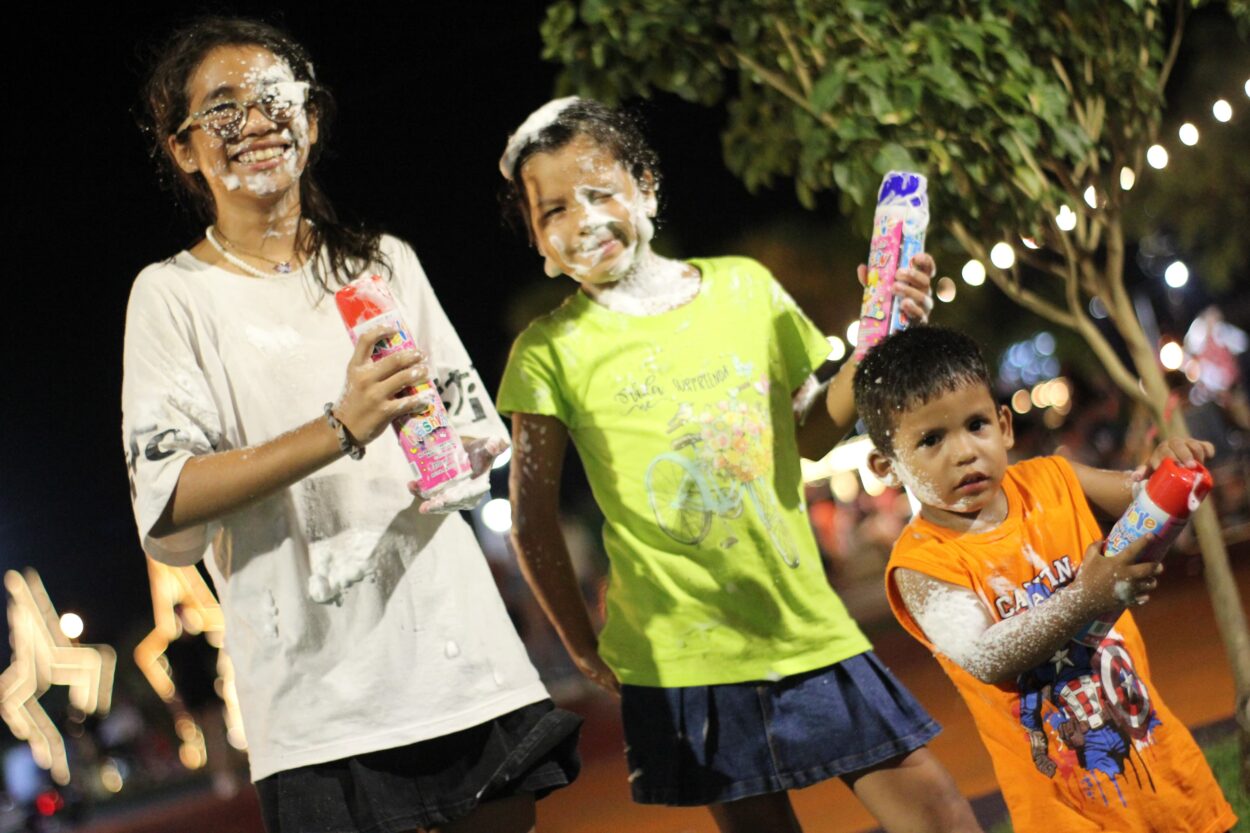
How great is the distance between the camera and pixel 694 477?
9.29 feet

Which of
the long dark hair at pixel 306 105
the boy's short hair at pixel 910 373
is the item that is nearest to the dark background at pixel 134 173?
the long dark hair at pixel 306 105

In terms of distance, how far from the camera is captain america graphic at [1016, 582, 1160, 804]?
7.98 feet

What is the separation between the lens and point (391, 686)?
2311 mm

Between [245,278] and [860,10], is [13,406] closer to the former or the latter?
[245,278]

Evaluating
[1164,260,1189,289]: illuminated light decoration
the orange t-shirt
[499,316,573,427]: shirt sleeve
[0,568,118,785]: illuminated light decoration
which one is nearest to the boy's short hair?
the orange t-shirt

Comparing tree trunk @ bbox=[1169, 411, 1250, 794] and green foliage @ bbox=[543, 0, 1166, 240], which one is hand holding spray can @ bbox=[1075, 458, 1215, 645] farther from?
tree trunk @ bbox=[1169, 411, 1250, 794]

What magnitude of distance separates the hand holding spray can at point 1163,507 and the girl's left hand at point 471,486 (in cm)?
104

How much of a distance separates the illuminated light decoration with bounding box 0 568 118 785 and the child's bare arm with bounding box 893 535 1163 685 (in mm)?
11818

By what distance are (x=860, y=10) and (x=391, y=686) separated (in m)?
2.39

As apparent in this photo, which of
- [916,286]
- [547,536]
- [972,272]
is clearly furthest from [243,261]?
[972,272]

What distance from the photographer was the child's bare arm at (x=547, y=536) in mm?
2945

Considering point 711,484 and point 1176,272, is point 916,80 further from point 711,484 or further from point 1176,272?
point 1176,272

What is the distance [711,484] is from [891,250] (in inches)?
23.0

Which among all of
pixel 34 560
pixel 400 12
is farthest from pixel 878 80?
pixel 34 560
